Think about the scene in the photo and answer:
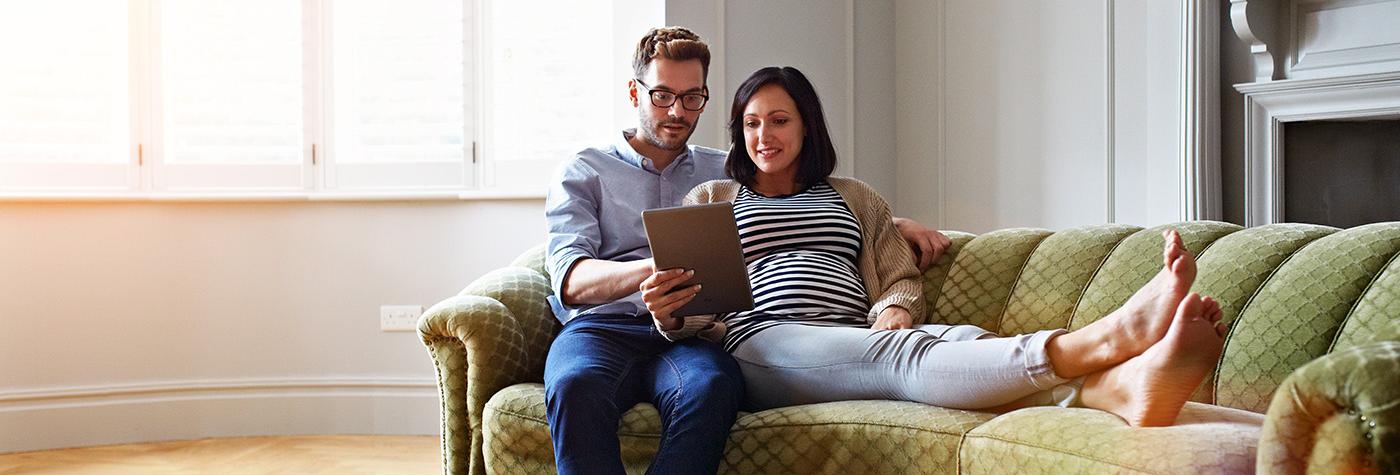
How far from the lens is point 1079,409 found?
1790 mm

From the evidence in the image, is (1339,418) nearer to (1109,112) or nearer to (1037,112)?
(1109,112)

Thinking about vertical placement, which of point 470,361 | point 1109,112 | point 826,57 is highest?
point 826,57

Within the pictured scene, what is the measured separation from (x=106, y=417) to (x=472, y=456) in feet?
6.73

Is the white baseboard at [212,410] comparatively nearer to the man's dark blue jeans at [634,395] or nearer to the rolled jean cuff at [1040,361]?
the man's dark blue jeans at [634,395]

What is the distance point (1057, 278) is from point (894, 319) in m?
0.36

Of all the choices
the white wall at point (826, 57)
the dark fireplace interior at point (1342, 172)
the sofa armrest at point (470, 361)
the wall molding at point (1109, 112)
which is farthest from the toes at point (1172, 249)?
the white wall at point (826, 57)

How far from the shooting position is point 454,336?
2.24 m

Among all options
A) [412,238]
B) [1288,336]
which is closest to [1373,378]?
[1288,336]

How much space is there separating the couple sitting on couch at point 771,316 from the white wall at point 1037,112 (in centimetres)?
126

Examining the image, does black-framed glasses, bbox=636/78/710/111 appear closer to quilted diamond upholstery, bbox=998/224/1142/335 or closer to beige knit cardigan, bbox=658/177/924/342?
beige knit cardigan, bbox=658/177/924/342

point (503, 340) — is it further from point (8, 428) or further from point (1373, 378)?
point (8, 428)

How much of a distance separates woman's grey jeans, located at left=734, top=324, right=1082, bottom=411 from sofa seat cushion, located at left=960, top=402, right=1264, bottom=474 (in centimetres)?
7

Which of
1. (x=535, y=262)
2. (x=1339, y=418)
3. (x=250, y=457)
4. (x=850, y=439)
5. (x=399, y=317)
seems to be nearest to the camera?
(x=1339, y=418)

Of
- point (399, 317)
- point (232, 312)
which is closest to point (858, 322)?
point (399, 317)
